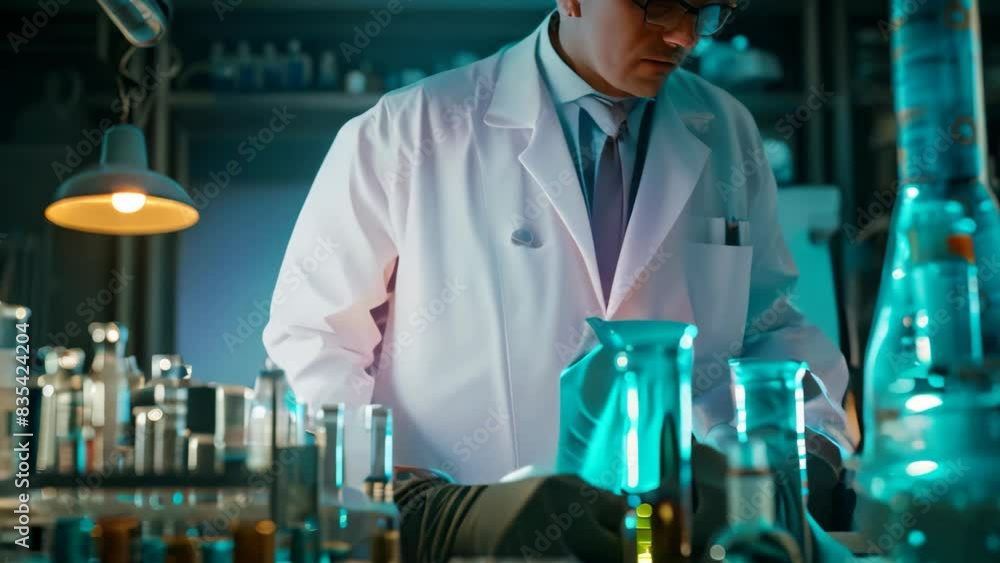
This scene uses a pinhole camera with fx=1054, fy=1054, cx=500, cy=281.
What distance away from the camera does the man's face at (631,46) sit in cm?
155

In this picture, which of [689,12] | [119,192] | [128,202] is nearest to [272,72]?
[128,202]

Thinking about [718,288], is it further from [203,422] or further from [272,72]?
[272,72]

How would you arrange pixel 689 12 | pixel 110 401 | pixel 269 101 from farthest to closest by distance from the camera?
pixel 269 101 → pixel 689 12 → pixel 110 401

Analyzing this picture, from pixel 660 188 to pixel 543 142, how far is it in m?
0.21

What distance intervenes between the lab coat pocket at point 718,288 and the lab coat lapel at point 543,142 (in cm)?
21

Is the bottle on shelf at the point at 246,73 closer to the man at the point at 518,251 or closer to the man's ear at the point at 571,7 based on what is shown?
the man at the point at 518,251

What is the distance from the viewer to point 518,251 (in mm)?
1715

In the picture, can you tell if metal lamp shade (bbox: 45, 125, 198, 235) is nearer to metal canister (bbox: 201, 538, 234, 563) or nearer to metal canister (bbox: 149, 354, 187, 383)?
metal canister (bbox: 149, 354, 187, 383)

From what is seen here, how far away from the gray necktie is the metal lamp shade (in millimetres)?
753

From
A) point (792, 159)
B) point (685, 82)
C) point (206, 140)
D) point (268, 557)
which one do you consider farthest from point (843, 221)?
point (268, 557)

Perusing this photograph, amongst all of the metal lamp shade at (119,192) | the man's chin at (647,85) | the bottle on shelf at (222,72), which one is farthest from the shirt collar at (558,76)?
the bottle on shelf at (222,72)

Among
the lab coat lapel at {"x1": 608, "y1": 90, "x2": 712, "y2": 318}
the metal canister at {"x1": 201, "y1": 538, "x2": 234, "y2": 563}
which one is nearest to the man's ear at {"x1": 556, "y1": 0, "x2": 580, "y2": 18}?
the lab coat lapel at {"x1": 608, "y1": 90, "x2": 712, "y2": 318}

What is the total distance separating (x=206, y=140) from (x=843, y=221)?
194 cm

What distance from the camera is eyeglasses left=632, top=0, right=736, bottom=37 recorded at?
1412 mm
